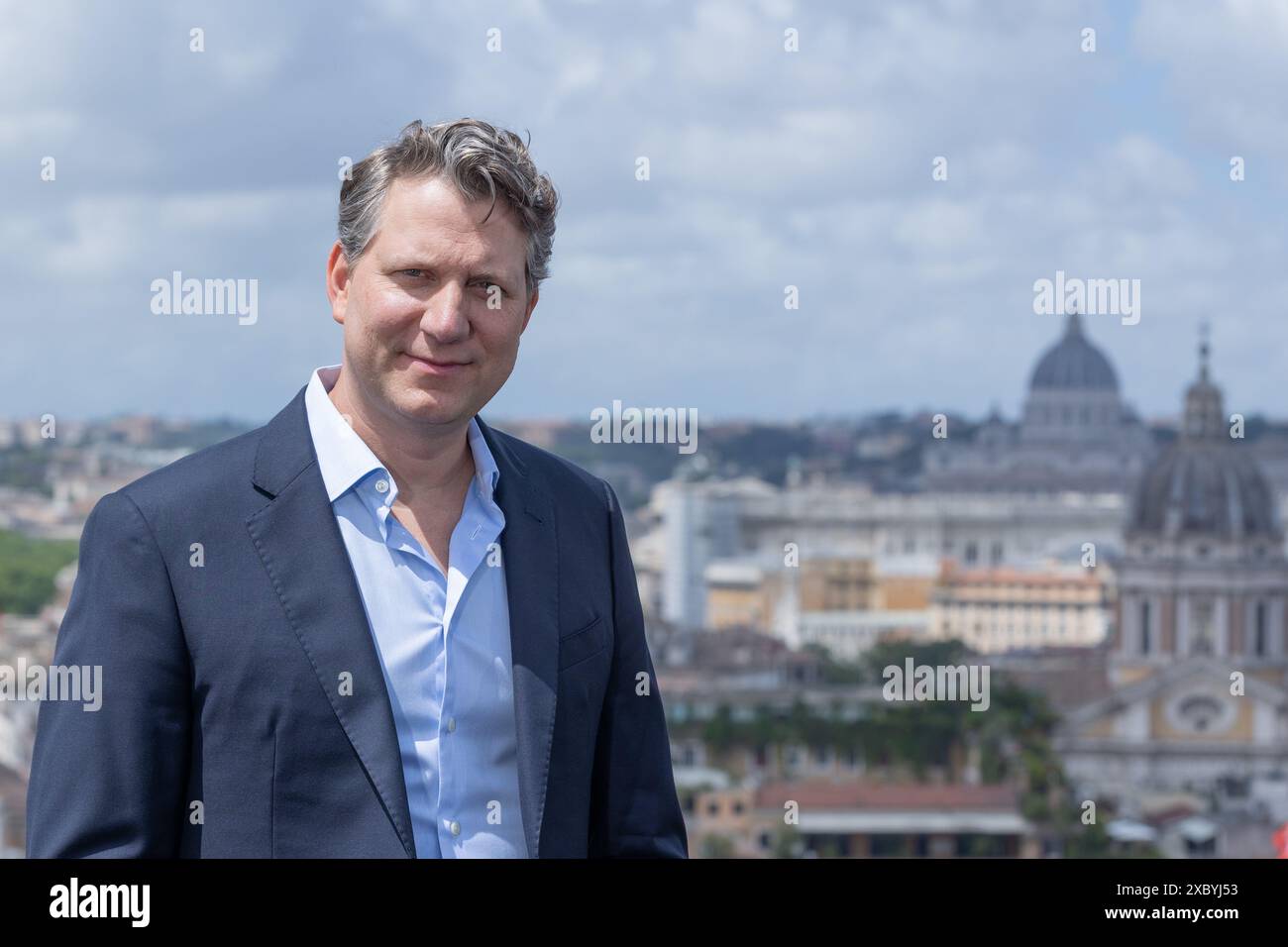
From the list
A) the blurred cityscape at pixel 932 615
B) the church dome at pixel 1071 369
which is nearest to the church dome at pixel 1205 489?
the blurred cityscape at pixel 932 615

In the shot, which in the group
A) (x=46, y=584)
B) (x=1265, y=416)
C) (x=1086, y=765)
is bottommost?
(x=1086, y=765)

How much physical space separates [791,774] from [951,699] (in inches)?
127

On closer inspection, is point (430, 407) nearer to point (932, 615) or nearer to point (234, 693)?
point (234, 693)

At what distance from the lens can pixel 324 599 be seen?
1.11 metres

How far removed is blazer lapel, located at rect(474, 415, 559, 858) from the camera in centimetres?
114

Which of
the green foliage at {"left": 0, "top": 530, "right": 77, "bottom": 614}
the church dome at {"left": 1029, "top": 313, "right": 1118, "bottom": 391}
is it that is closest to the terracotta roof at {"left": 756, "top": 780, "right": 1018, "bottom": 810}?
the green foliage at {"left": 0, "top": 530, "right": 77, "bottom": 614}

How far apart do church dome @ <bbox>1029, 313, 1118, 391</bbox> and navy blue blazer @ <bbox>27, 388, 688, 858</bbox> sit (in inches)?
2088

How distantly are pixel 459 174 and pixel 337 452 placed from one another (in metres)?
0.18

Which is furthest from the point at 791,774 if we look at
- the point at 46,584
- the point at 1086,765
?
the point at 46,584

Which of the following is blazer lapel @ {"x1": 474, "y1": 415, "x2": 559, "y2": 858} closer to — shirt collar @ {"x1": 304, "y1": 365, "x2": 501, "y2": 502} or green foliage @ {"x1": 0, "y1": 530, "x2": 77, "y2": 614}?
shirt collar @ {"x1": 304, "y1": 365, "x2": 501, "y2": 502}

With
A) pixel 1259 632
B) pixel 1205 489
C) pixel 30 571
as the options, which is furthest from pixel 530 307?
pixel 1259 632

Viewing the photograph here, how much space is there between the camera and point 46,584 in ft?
112
